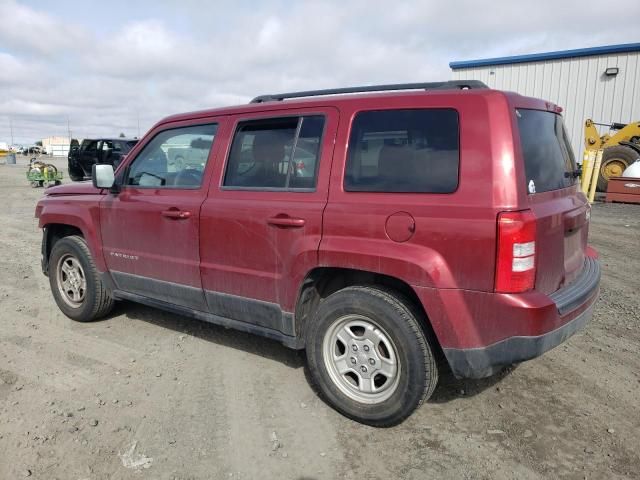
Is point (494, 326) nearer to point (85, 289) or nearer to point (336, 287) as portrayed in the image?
point (336, 287)

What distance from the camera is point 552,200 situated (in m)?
2.89

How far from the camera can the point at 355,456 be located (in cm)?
279

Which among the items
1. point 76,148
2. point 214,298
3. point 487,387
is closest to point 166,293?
point 214,298

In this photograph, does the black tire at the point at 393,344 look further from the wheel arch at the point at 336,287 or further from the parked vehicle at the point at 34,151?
the parked vehicle at the point at 34,151

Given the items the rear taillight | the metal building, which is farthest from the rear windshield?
the metal building

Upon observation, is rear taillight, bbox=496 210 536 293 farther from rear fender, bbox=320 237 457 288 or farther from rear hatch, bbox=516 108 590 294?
rear fender, bbox=320 237 457 288

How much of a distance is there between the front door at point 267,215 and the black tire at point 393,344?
0.88 ft

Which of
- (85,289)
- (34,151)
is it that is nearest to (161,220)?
(85,289)

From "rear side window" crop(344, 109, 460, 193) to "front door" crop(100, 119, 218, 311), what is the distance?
4.14ft

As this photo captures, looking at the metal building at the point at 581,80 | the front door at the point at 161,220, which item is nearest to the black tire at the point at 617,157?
the metal building at the point at 581,80

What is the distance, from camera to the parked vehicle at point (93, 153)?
18062mm

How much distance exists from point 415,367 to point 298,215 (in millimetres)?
1138

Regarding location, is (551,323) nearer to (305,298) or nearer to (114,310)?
(305,298)

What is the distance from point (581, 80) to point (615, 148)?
13.2 feet
